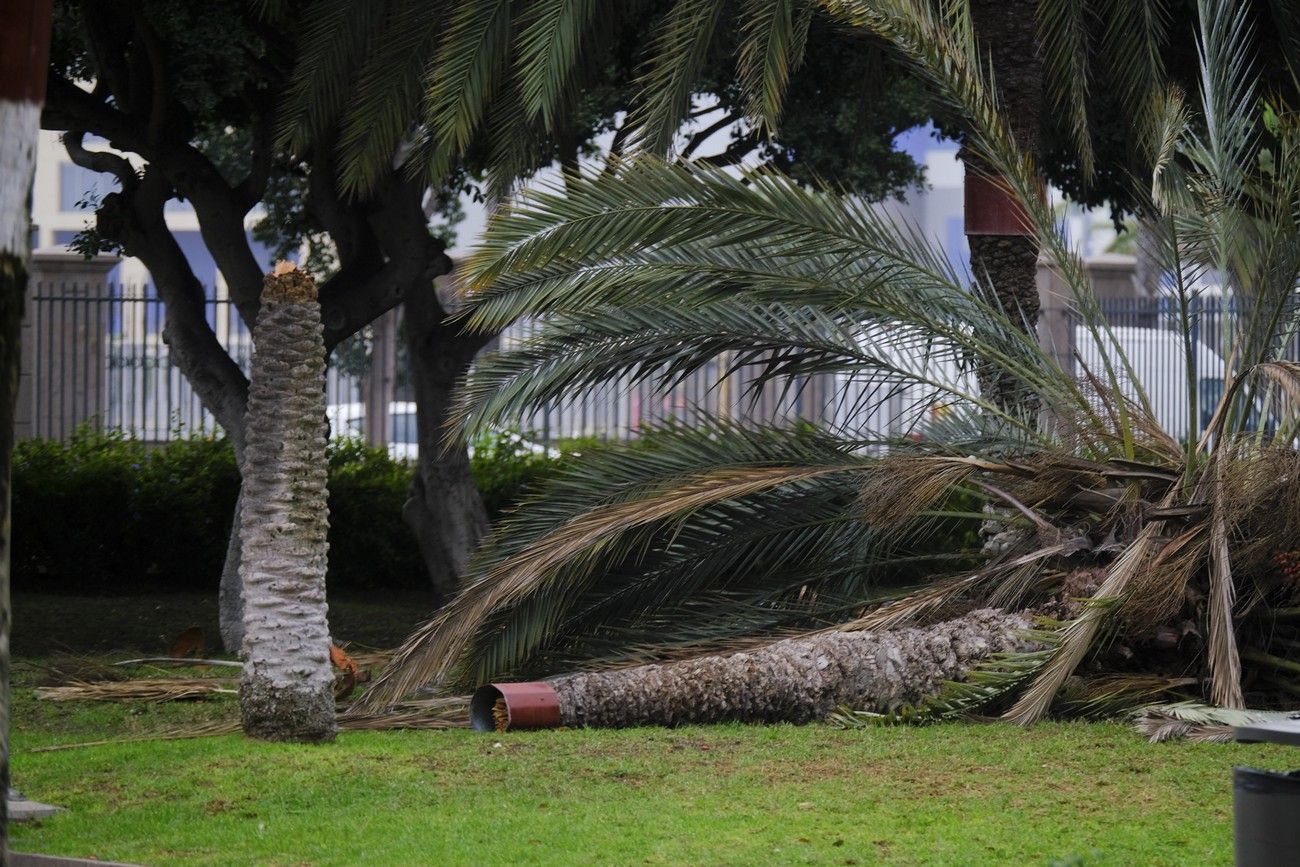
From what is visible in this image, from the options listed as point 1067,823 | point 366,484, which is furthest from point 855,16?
point 366,484

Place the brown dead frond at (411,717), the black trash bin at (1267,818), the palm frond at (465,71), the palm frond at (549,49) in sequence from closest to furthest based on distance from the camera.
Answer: the black trash bin at (1267,818)
the brown dead frond at (411,717)
the palm frond at (549,49)
the palm frond at (465,71)

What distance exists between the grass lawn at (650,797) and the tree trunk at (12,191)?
149cm

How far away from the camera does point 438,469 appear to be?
37.8 ft

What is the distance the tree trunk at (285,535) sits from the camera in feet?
20.5

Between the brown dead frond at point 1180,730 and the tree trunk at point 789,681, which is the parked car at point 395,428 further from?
the brown dead frond at point 1180,730

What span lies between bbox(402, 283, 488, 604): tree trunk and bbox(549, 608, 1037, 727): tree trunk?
4655 millimetres

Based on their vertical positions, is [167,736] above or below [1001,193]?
below

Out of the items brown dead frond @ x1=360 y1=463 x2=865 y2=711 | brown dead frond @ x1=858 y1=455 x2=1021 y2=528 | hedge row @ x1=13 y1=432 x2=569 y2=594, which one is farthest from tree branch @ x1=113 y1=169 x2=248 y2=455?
brown dead frond @ x1=858 y1=455 x2=1021 y2=528

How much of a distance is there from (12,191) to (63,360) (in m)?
12.8

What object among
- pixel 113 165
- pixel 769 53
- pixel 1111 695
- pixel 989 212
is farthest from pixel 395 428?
pixel 1111 695

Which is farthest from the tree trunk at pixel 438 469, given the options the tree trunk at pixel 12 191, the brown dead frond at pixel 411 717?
the tree trunk at pixel 12 191

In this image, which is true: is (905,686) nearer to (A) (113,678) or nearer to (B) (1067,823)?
(B) (1067,823)

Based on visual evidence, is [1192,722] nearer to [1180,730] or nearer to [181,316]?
[1180,730]

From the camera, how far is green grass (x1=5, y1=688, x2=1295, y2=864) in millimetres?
4629
